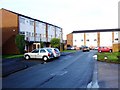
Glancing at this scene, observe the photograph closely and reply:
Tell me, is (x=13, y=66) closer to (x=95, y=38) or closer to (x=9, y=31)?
(x=9, y=31)

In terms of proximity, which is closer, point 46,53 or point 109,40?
point 46,53

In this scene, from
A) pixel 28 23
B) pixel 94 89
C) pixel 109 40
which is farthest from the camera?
pixel 109 40

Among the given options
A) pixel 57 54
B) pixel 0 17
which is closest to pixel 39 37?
pixel 0 17

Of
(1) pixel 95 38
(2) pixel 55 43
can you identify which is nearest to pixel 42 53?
(2) pixel 55 43

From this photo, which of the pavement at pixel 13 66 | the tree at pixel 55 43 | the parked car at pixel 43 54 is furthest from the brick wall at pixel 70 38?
the pavement at pixel 13 66

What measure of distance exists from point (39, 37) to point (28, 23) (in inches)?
257

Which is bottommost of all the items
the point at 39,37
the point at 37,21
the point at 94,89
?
the point at 94,89

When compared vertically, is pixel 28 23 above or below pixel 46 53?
above

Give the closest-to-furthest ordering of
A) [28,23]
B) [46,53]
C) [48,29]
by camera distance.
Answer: [46,53]
[28,23]
[48,29]

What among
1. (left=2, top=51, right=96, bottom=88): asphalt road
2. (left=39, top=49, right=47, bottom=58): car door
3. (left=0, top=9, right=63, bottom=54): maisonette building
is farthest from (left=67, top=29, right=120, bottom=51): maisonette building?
(left=2, top=51, right=96, bottom=88): asphalt road

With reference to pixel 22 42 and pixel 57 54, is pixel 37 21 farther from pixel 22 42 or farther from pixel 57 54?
pixel 57 54

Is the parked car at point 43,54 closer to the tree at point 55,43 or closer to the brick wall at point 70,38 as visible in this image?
the tree at point 55,43

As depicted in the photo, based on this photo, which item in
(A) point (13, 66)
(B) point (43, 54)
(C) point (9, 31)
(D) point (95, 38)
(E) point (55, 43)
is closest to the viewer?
(A) point (13, 66)

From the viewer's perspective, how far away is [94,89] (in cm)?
1099
